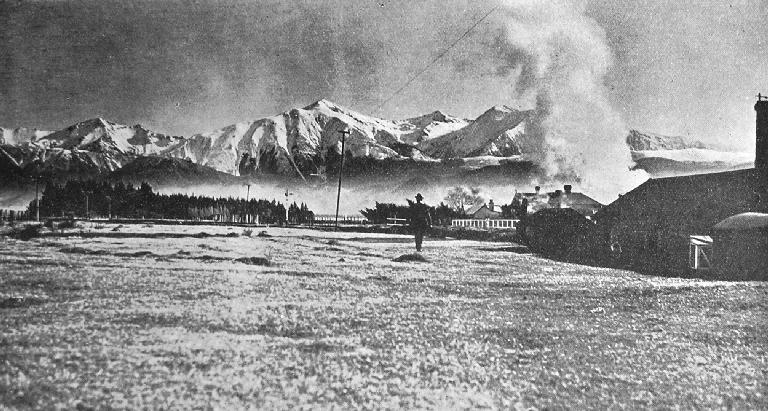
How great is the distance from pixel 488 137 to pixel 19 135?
4743 millimetres

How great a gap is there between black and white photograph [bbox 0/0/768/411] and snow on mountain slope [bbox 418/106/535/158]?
0.04 meters

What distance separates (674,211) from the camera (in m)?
11.0

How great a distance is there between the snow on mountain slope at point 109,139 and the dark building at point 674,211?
7.21 meters

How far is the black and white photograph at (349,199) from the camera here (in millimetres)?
4602

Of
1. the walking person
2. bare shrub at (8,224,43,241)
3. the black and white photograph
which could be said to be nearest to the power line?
the black and white photograph

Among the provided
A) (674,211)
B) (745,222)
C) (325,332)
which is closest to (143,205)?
(325,332)

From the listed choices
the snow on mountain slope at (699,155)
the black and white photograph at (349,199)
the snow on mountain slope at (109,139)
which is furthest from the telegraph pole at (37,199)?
the snow on mountain slope at (699,155)

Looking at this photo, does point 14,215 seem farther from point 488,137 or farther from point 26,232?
point 488,137

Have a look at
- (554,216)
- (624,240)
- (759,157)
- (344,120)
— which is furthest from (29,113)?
(759,157)

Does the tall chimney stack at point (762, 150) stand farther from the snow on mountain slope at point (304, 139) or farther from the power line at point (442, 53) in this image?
the snow on mountain slope at point (304, 139)

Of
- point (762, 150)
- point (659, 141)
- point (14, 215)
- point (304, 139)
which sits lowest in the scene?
point (14, 215)

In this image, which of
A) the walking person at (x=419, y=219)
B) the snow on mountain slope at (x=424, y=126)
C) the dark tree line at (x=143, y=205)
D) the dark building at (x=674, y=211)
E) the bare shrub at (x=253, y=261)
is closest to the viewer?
the dark tree line at (x=143, y=205)

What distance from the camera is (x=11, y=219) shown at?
5.20 metres

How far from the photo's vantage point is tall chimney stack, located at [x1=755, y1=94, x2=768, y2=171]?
8.06 m
